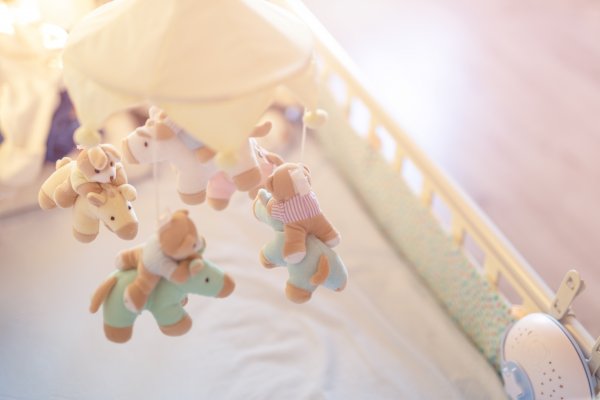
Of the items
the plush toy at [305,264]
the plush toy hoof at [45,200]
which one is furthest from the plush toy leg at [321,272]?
the plush toy hoof at [45,200]

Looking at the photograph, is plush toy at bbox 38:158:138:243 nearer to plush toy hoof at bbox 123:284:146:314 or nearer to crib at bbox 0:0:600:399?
plush toy hoof at bbox 123:284:146:314

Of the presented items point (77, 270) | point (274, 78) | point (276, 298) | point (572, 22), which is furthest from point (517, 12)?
point (274, 78)

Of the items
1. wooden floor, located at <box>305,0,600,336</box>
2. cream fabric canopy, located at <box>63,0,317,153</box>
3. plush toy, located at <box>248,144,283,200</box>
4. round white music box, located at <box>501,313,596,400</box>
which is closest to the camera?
cream fabric canopy, located at <box>63,0,317,153</box>

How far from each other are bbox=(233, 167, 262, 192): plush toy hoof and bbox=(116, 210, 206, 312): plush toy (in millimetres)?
83

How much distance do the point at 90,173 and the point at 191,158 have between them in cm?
12

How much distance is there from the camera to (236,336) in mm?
1194

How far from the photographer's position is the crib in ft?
3.68

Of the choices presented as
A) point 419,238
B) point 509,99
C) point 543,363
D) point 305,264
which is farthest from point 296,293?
point 509,99

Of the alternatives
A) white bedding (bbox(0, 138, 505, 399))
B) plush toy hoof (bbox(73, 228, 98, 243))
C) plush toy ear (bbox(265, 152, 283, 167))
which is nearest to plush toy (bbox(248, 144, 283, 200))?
plush toy ear (bbox(265, 152, 283, 167))

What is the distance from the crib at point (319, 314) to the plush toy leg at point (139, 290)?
0.44 meters

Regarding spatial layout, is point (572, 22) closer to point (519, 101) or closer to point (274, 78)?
point (519, 101)

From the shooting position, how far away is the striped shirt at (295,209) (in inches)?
30.5

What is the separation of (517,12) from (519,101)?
1.91ft

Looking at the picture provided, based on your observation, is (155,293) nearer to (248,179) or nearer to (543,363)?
(248,179)
